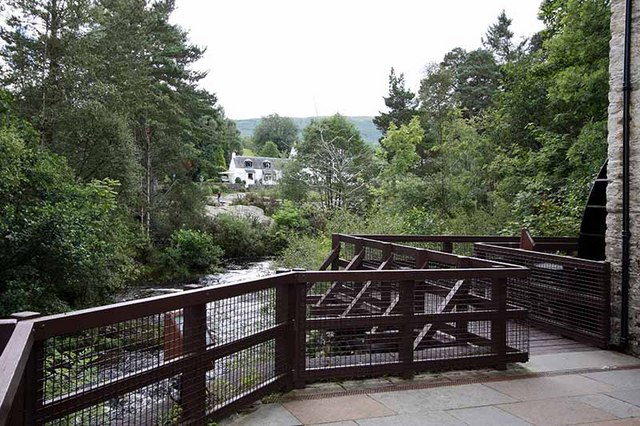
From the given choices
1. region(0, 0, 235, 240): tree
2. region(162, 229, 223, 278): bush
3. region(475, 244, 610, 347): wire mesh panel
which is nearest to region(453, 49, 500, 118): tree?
region(162, 229, 223, 278): bush

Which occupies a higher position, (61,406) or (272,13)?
(272,13)

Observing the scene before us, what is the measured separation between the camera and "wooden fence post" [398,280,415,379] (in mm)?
4320

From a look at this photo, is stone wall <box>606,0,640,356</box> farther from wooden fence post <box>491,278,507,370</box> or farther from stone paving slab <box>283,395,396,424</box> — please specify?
stone paving slab <box>283,395,396,424</box>

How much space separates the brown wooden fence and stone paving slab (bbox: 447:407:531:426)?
76 centimetres

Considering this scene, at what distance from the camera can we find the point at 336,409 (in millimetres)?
3594

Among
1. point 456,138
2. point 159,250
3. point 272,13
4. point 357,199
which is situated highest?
point 272,13

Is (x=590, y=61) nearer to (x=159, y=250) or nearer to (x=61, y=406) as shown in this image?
(x=61, y=406)

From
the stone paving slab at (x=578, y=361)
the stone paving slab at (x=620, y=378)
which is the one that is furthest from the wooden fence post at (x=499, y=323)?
the stone paving slab at (x=620, y=378)

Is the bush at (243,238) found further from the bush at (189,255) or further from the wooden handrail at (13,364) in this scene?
the wooden handrail at (13,364)

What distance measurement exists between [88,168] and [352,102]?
23955 millimetres

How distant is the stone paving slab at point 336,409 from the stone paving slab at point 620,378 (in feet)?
7.11

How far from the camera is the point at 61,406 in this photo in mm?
2377

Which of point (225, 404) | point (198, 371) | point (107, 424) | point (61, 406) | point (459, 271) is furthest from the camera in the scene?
point (459, 271)

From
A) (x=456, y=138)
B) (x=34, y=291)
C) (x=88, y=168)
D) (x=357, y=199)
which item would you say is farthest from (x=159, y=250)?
(x=456, y=138)
